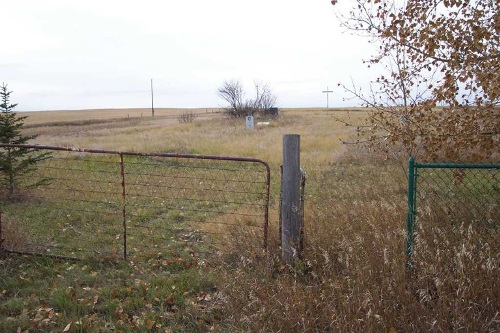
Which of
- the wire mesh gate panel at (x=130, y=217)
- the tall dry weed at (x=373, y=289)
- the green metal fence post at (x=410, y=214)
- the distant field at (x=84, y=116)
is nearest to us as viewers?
the tall dry weed at (x=373, y=289)

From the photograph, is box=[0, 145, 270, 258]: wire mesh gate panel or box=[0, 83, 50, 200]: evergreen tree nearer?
box=[0, 145, 270, 258]: wire mesh gate panel

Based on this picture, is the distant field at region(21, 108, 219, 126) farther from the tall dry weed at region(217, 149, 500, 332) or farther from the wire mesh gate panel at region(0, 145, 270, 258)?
the tall dry weed at region(217, 149, 500, 332)

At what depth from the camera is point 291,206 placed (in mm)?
4691

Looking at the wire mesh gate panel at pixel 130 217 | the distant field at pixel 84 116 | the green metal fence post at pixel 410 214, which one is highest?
the distant field at pixel 84 116

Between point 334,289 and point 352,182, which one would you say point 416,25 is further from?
point 352,182

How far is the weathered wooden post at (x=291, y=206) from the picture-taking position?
4605 millimetres

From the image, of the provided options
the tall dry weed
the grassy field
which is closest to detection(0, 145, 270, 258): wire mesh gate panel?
the grassy field

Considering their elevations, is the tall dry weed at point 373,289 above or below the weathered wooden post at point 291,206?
below

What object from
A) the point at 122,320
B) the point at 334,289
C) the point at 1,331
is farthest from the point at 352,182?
the point at 1,331

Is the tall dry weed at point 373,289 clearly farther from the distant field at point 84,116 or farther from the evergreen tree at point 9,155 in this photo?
the distant field at point 84,116

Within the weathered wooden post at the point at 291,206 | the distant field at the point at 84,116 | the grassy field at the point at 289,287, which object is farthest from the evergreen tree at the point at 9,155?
the distant field at the point at 84,116

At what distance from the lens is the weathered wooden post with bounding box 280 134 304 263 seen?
181 inches

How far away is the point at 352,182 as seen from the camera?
36.1 feet

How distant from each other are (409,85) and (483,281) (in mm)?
3865
